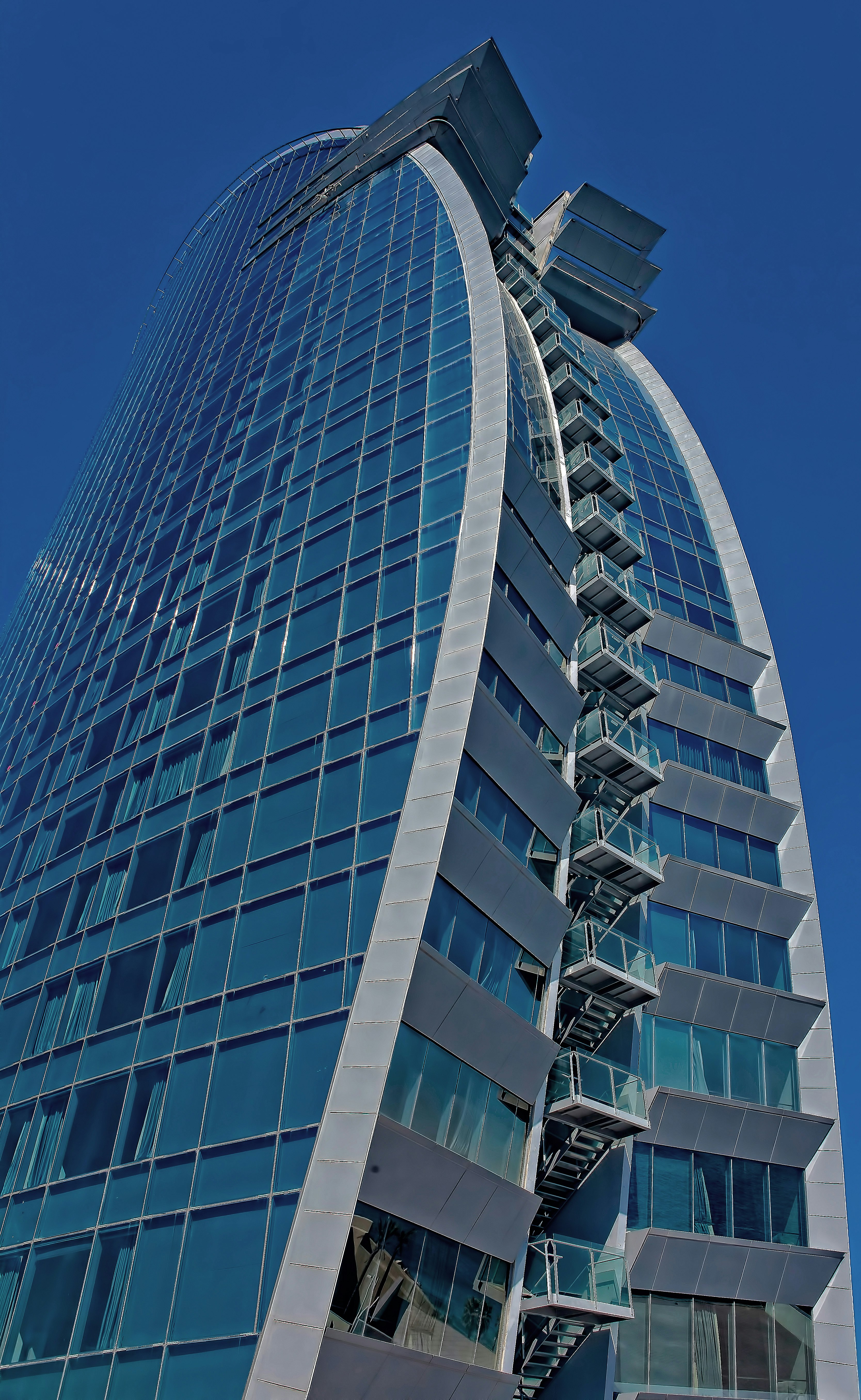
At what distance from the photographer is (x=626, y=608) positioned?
33.6m

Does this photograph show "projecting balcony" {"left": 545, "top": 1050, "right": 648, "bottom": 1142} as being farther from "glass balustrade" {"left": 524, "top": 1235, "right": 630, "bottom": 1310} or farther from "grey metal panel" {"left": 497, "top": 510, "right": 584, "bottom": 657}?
"grey metal panel" {"left": 497, "top": 510, "right": 584, "bottom": 657}

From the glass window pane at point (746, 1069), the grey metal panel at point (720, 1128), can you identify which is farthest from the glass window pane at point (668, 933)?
the grey metal panel at point (720, 1128)

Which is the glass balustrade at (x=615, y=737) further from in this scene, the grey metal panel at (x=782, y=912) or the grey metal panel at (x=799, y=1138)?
the grey metal panel at (x=799, y=1138)

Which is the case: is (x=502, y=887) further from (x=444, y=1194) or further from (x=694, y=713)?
(x=694, y=713)

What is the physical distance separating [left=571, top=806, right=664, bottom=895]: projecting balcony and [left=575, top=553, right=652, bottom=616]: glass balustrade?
731 centimetres

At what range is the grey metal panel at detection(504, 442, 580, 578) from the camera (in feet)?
91.8

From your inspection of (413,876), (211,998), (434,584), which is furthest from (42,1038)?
(434,584)

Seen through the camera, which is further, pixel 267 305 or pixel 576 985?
pixel 267 305

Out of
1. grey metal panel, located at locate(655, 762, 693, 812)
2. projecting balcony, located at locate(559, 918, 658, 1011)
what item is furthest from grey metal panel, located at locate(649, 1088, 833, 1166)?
grey metal panel, located at locate(655, 762, 693, 812)

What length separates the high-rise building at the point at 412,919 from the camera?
18922 millimetres

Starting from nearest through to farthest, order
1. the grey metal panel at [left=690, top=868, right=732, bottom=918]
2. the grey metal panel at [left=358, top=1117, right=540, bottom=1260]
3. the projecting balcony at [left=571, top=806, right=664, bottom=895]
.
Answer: the grey metal panel at [left=358, top=1117, right=540, bottom=1260] < the projecting balcony at [left=571, top=806, right=664, bottom=895] < the grey metal panel at [left=690, top=868, right=732, bottom=918]

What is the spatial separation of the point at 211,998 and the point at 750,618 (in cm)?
2811

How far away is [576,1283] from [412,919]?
776cm

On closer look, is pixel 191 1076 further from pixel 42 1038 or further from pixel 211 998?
pixel 42 1038
